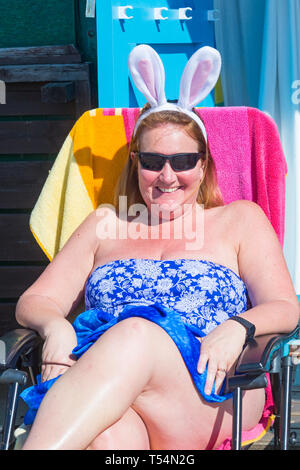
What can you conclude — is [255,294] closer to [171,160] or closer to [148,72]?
[171,160]

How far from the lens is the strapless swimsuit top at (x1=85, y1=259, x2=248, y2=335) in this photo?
2.38 m

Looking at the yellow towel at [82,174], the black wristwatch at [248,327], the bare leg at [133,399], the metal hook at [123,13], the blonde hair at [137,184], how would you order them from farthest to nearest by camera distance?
1. the metal hook at [123,13]
2. the yellow towel at [82,174]
3. the blonde hair at [137,184]
4. the black wristwatch at [248,327]
5. the bare leg at [133,399]

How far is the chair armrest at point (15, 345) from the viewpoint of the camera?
213cm

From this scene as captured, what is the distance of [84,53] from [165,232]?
194cm

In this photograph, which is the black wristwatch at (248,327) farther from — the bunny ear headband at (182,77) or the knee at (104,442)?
the bunny ear headband at (182,77)

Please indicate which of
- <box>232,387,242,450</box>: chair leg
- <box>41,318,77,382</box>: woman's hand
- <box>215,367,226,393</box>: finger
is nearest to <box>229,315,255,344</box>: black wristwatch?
<box>215,367,226,393</box>: finger

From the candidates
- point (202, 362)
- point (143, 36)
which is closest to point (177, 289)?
point (202, 362)

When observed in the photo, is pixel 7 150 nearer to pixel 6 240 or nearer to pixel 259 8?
pixel 6 240

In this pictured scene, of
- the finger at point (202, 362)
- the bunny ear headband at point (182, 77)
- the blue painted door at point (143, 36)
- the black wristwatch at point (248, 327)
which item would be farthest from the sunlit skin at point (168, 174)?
the blue painted door at point (143, 36)

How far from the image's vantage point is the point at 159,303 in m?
2.35

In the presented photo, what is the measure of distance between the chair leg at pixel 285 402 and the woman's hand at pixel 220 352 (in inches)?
7.7

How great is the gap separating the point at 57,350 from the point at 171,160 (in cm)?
83

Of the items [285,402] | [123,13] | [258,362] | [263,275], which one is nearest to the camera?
[258,362]

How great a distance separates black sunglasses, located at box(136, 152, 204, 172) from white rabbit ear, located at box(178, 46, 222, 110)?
25 cm
